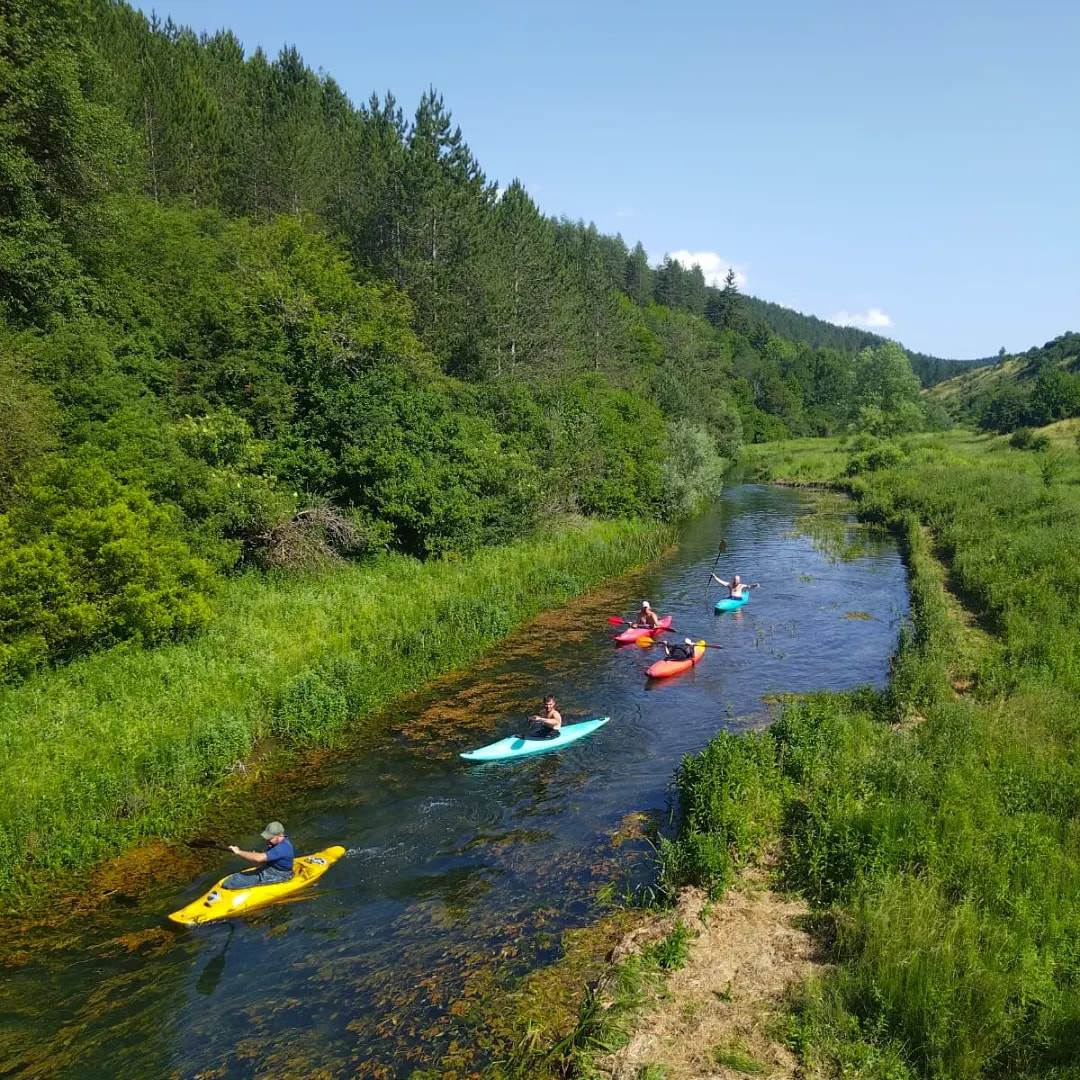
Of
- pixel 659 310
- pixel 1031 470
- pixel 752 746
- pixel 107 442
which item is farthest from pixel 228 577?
pixel 659 310

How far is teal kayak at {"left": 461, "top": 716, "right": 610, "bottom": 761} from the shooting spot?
54.9 feet

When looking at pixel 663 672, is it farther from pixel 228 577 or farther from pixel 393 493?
pixel 228 577

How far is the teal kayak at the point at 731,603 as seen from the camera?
94.9 ft

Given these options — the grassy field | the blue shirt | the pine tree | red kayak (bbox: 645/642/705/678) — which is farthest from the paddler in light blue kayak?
the pine tree

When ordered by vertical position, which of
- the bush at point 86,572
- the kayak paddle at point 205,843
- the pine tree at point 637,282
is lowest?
the kayak paddle at point 205,843

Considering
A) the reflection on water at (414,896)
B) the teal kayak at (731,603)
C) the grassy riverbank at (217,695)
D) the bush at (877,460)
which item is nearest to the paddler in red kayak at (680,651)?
the reflection on water at (414,896)

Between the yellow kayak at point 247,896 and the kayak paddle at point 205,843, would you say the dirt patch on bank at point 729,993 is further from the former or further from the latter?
the kayak paddle at point 205,843

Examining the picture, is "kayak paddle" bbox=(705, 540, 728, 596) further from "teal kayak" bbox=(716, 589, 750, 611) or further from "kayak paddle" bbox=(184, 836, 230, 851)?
"kayak paddle" bbox=(184, 836, 230, 851)

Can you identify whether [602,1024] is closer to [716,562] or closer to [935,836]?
[935,836]

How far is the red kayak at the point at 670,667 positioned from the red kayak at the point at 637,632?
2.03 m

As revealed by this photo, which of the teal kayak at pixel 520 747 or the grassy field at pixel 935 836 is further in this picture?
the teal kayak at pixel 520 747

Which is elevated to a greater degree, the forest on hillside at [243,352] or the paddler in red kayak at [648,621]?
the forest on hillside at [243,352]

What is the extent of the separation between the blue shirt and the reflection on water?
0.60 metres

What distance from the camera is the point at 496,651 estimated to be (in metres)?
23.7
